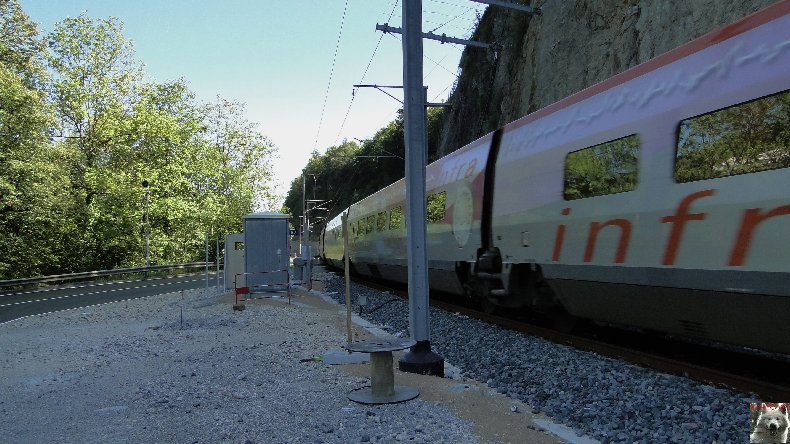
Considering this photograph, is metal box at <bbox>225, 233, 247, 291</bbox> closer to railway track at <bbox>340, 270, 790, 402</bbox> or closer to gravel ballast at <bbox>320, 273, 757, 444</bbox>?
railway track at <bbox>340, 270, 790, 402</bbox>

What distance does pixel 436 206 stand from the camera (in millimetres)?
13461

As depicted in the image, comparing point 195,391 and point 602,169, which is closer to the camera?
point 195,391

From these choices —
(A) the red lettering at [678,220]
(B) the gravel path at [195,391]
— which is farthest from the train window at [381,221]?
(A) the red lettering at [678,220]

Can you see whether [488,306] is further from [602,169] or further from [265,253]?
[265,253]

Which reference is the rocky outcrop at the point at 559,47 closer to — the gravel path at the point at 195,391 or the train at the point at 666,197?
the train at the point at 666,197

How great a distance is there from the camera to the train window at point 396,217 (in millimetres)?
17459

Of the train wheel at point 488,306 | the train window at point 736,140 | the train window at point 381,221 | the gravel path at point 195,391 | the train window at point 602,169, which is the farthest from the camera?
the train window at point 381,221

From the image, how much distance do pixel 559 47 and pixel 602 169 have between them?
20.4m

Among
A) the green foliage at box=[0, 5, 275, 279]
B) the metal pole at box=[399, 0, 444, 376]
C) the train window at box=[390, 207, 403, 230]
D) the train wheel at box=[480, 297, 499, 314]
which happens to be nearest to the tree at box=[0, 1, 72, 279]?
the green foliage at box=[0, 5, 275, 279]

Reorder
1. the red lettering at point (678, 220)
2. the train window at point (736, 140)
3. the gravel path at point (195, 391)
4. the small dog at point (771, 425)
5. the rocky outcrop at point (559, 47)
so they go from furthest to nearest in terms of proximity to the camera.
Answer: the rocky outcrop at point (559, 47) → the red lettering at point (678, 220) → the train window at point (736, 140) → the gravel path at point (195, 391) → the small dog at point (771, 425)

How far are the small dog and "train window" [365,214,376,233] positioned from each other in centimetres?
1780

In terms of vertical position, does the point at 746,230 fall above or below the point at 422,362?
above

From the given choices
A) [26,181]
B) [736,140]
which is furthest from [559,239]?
[26,181]

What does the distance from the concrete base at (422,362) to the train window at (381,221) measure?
40.7ft
